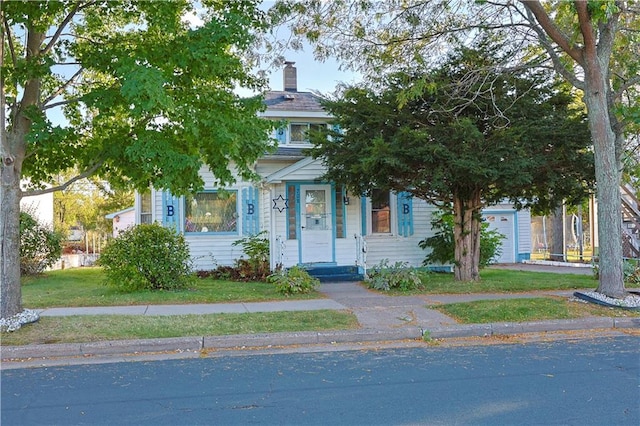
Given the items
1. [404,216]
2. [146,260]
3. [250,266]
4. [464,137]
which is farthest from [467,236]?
[146,260]

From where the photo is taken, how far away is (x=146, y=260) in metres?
11.8

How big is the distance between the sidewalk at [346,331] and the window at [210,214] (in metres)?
6.25

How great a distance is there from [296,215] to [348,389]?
390 inches

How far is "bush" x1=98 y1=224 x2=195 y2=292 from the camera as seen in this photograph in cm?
1175

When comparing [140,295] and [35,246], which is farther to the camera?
[35,246]

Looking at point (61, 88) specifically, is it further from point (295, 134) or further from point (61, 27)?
point (295, 134)

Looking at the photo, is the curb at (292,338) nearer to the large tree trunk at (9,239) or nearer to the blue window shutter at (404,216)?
the large tree trunk at (9,239)

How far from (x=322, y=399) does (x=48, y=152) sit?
645 centimetres

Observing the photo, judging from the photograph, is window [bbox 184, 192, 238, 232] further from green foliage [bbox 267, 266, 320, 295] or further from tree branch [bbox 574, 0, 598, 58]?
tree branch [bbox 574, 0, 598, 58]

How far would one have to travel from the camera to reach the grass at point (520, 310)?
8.75 m

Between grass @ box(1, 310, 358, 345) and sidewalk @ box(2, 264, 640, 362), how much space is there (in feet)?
0.78

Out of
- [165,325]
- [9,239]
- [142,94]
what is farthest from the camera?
[165,325]

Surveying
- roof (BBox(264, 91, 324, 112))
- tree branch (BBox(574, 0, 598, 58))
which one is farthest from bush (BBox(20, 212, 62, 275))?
tree branch (BBox(574, 0, 598, 58))

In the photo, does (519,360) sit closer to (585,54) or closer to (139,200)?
(585,54)
